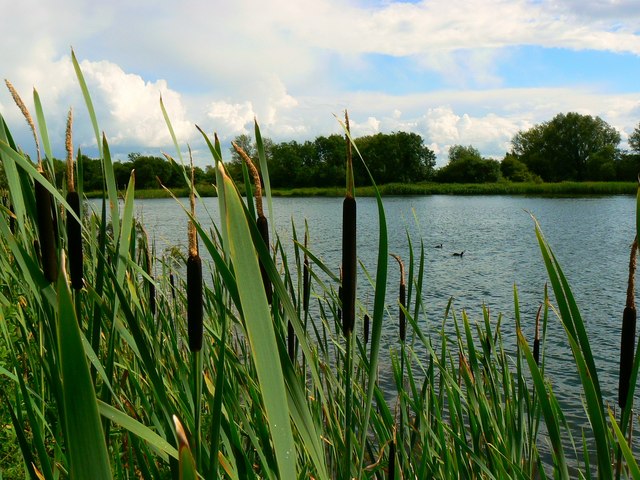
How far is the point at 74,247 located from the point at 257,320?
1.85ft

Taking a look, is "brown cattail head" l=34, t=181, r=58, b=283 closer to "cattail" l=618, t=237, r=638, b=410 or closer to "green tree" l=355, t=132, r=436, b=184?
"cattail" l=618, t=237, r=638, b=410

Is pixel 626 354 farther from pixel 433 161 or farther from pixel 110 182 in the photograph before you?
pixel 433 161

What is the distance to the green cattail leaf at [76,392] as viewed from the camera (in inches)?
13.0

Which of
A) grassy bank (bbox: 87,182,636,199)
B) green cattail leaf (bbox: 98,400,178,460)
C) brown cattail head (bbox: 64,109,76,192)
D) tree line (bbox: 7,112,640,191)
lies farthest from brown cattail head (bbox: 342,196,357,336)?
tree line (bbox: 7,112,640,191)

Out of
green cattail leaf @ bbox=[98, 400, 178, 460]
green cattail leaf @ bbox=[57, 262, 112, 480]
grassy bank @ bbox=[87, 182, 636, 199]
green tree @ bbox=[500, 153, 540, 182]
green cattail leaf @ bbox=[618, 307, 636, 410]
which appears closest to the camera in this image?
green cattail leaf @ bbox=[57, 262, 112, 480]

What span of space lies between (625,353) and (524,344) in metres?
0.21

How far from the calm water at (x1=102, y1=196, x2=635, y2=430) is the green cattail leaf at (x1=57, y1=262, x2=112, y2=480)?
1043mm

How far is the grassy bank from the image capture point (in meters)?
60.0

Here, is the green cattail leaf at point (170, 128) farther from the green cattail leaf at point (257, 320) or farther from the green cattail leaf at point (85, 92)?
the green cattail leaf at point (257, 320)

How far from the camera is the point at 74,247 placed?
886 mm

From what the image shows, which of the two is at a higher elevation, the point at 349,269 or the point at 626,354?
the point at 349,269

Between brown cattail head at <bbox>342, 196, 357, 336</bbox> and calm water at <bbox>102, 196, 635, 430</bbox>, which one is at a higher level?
brown cattail head at <bbox>342, 196, 357, 336</bbox>

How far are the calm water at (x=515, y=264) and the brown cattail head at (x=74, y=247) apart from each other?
477 millimetres

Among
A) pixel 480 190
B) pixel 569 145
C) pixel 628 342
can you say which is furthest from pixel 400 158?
pixel 628 342
